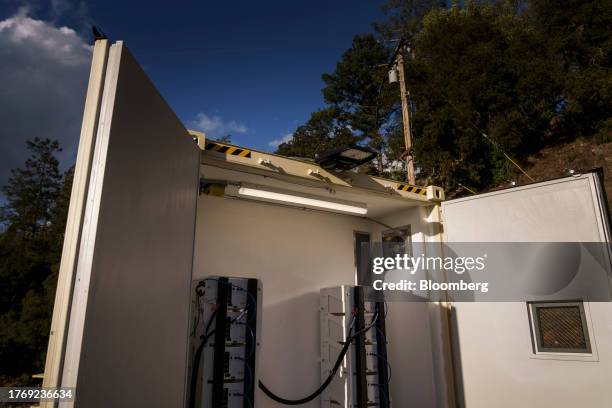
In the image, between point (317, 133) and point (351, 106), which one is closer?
point (317, 133)

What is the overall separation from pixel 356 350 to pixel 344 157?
2.28 metres

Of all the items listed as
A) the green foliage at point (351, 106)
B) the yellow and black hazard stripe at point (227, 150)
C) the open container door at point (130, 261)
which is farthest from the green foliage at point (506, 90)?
the open container door at point (130, 261)

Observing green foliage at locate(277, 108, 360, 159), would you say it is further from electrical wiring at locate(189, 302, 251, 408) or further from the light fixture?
electrical wiring at locate(189, 302, 251, 408)

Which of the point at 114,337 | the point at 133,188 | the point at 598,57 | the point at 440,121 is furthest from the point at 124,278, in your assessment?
the point at 598,57

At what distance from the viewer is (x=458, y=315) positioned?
4.53 m

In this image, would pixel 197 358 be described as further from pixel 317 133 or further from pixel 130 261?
pixel 317 133

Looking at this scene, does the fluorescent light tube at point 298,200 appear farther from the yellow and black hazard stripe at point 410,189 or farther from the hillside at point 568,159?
the hillside at point 568,159

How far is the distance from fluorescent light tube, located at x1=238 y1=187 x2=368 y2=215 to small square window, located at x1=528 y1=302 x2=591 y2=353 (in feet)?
7.37

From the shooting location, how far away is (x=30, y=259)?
766 inches

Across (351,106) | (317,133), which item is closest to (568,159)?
(351,106)

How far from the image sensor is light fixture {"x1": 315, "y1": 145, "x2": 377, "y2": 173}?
4219 millimetres

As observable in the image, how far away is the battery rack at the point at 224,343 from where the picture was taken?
3754mm

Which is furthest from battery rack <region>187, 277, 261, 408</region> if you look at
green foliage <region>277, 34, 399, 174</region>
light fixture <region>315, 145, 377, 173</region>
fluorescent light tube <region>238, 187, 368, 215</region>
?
green foliage <region>277, 34, 399, 174</region>

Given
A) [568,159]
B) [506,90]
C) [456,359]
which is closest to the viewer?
[456,359]
